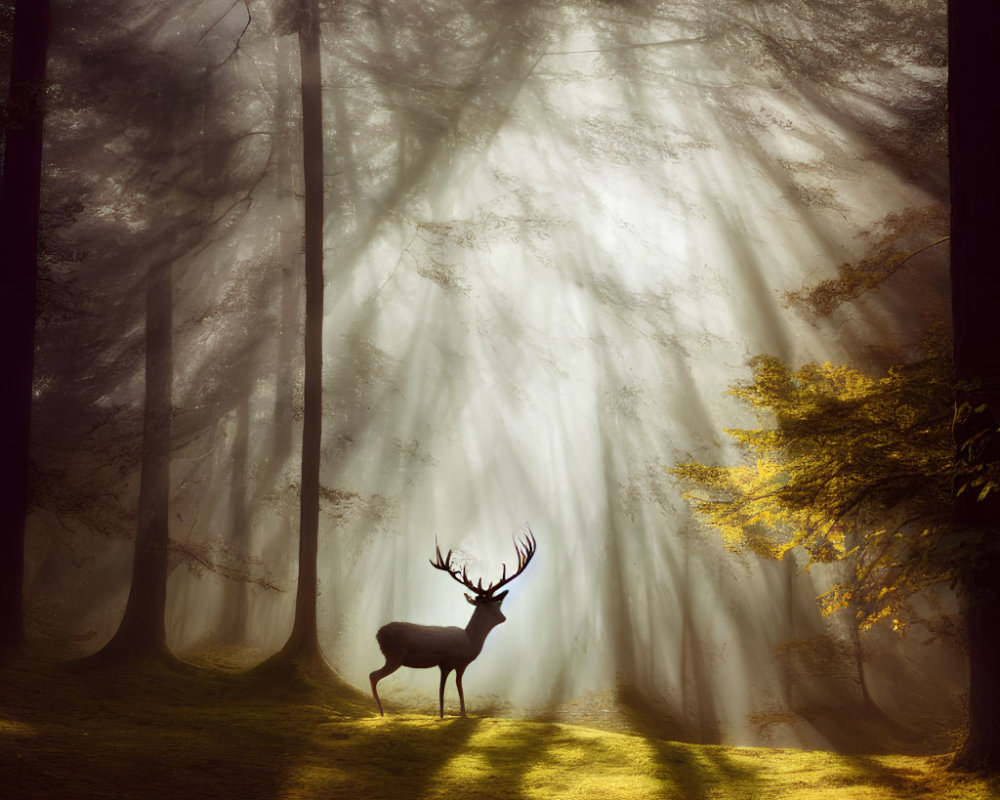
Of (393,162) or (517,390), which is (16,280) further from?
(517,390)

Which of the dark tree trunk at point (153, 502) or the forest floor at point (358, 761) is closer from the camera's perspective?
the forest floor at point (358, 761)

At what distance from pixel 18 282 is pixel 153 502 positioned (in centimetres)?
513

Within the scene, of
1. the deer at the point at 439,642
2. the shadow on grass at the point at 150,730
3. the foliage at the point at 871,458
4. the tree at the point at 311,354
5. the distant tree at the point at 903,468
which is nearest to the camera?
the shadow on grass at the point at 150,730

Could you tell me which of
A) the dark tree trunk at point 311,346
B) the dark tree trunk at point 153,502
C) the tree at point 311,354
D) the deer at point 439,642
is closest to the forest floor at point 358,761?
the deer at point 439,642

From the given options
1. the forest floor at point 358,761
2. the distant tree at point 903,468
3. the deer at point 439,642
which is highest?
the distant tree at point 903,468

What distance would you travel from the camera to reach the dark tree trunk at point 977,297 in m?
6.68

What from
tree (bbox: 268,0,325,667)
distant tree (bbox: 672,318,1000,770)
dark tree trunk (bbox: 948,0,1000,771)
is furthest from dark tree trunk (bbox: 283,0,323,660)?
dark tree trunk (bbox: 948,0,1000,771)

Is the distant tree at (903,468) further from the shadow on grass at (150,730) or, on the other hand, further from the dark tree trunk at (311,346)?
the dark tree trunk at (311,346)

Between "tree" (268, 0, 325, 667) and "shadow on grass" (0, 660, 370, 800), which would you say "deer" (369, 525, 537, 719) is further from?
"tree" (268, 0, 325, 667)

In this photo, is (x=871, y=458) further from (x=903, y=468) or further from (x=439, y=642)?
(x=439, y=642)

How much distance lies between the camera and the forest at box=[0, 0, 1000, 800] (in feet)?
25.2

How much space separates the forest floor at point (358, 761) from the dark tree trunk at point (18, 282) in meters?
1.44

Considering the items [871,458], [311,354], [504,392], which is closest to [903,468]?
[871,458]

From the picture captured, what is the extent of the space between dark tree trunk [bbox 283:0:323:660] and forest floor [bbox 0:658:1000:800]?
2.95 metres
